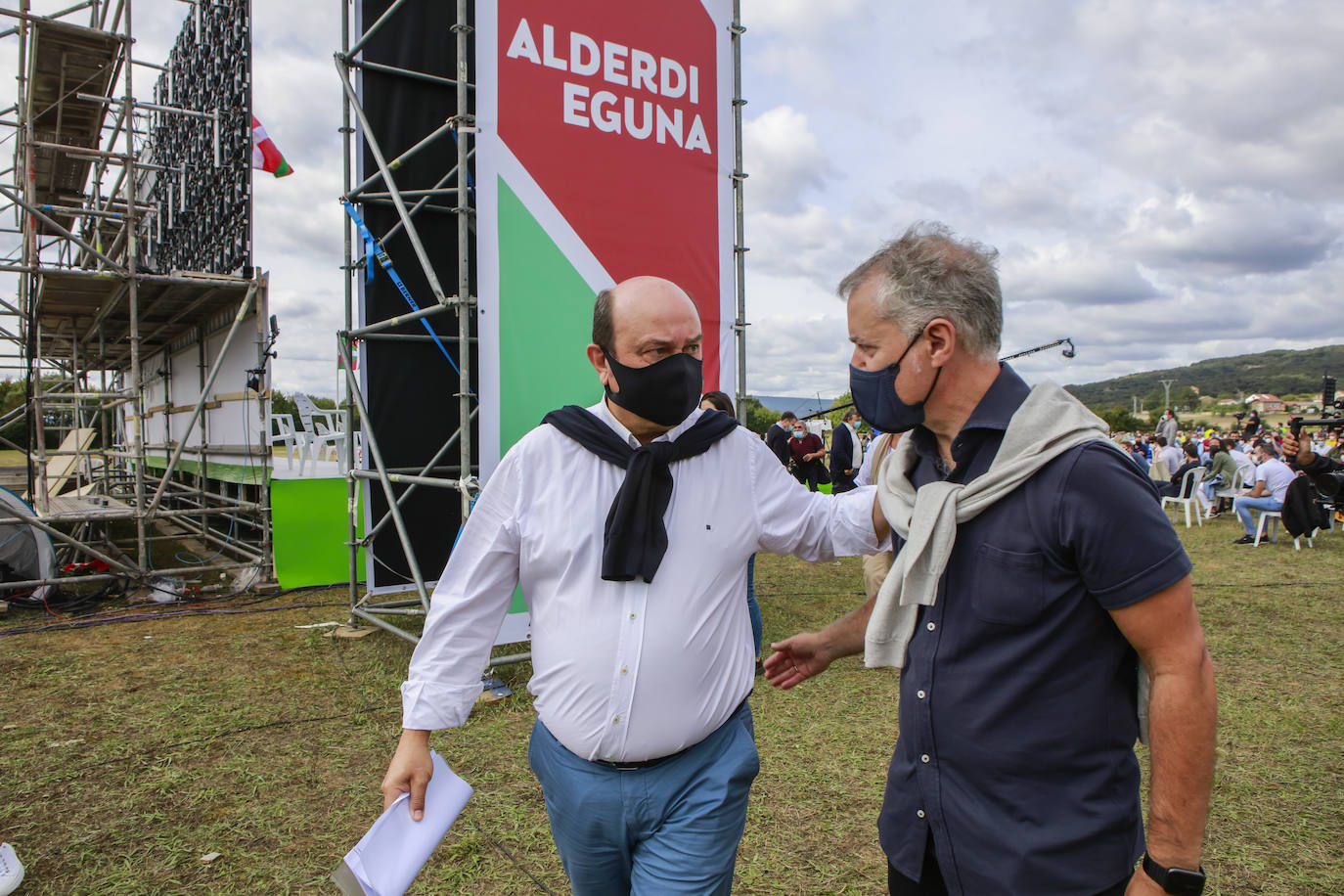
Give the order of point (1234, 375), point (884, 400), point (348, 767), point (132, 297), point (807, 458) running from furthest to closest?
point (1234, 375) < point (807, 458) < point (132, 297) < point (348, 767) < point (884, 400)

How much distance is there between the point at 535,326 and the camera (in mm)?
4438

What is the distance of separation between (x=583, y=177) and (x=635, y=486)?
3445mm

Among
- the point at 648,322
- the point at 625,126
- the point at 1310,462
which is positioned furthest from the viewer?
the point at 1310,462

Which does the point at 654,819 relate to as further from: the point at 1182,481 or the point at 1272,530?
the point at 1182,481

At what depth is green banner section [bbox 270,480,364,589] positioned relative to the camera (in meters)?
7.42

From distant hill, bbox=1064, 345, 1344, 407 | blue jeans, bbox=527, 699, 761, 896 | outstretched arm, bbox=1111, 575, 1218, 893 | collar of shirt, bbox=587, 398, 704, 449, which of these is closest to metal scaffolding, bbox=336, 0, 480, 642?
collar of shirt, bbox=587, 398, 704, 449

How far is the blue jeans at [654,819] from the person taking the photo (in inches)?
61.3

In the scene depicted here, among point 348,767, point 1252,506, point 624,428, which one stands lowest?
point 348,767

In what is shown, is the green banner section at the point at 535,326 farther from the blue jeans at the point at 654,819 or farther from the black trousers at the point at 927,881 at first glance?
the black trousers at the point at 927,881

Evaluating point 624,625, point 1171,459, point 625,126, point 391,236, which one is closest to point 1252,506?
point 1171,459

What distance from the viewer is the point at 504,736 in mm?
4039

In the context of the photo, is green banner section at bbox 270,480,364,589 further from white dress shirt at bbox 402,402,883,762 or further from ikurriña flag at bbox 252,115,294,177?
white dress shirt at bbox 402,402,883,762

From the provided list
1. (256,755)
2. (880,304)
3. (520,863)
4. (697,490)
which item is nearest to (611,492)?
(697,490)

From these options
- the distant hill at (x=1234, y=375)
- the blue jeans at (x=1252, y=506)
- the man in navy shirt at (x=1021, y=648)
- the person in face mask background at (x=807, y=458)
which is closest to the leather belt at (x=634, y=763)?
the man in navy shirt at (x=1021, y=648)
